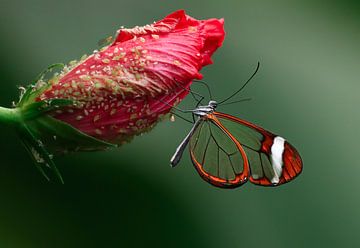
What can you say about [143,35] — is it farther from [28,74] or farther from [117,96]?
[28,74]

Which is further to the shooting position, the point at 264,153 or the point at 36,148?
the point at 264,153

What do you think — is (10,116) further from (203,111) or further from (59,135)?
(203,111)

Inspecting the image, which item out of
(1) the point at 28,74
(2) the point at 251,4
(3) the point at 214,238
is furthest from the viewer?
(2) the point at 251,4

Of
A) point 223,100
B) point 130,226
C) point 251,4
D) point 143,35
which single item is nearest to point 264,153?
point 143,35

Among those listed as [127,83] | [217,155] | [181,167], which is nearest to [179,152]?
[217,155]

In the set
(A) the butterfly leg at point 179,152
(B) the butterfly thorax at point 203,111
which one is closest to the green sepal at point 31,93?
(A) the butterfly leg at point 179,152

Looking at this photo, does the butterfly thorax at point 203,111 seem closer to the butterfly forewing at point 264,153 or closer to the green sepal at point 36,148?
the butterfly forewing at point 264,153
